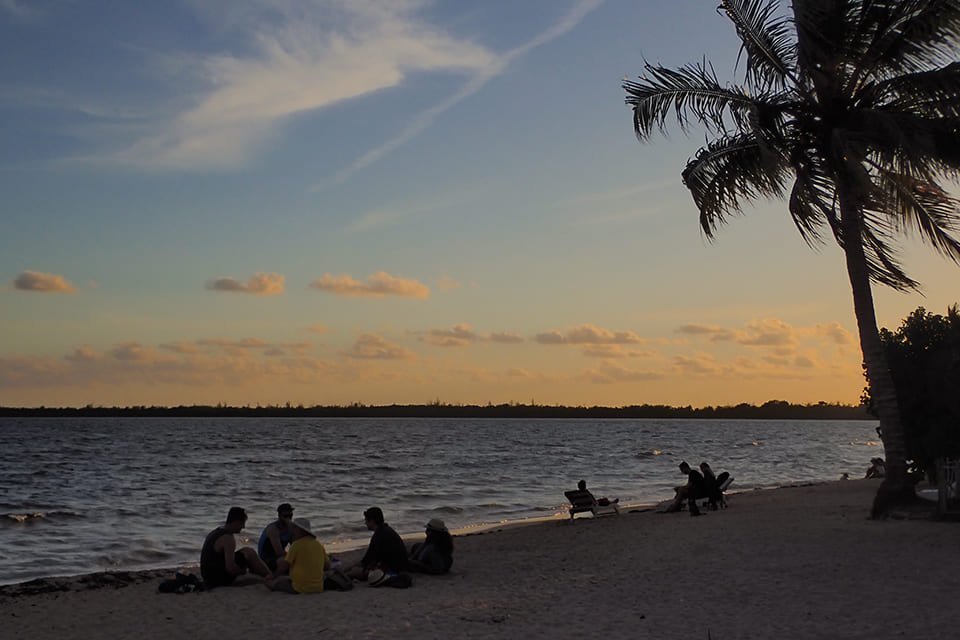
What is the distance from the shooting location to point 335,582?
11.6 meters

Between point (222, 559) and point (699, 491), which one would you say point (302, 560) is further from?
point (699, 491)

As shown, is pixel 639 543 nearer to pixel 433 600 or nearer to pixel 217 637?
pixel 433 600

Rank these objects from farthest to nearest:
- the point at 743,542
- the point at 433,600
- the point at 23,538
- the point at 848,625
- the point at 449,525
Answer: the point at 449,525
the point at 23,538
the point at 743,542
the point at 433,600
the point at 848,625

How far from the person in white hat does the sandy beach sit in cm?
22

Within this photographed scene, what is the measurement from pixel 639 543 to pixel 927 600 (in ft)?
21.2

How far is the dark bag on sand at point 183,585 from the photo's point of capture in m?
12.1

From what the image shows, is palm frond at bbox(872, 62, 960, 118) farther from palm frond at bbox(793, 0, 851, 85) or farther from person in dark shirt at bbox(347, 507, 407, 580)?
person in dark shirt at bbox(347, 507, 407, 580)

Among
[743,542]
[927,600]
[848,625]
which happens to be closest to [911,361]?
[743,542]

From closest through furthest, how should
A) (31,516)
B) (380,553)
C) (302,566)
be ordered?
(302,566) → (380,553) → (31,516)

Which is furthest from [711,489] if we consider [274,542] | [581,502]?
[274,542]

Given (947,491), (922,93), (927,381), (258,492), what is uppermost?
(922,93)

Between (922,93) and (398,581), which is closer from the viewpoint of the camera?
(398,581)

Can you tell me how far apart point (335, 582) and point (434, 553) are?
6.06ft

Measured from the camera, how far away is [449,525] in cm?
2394
